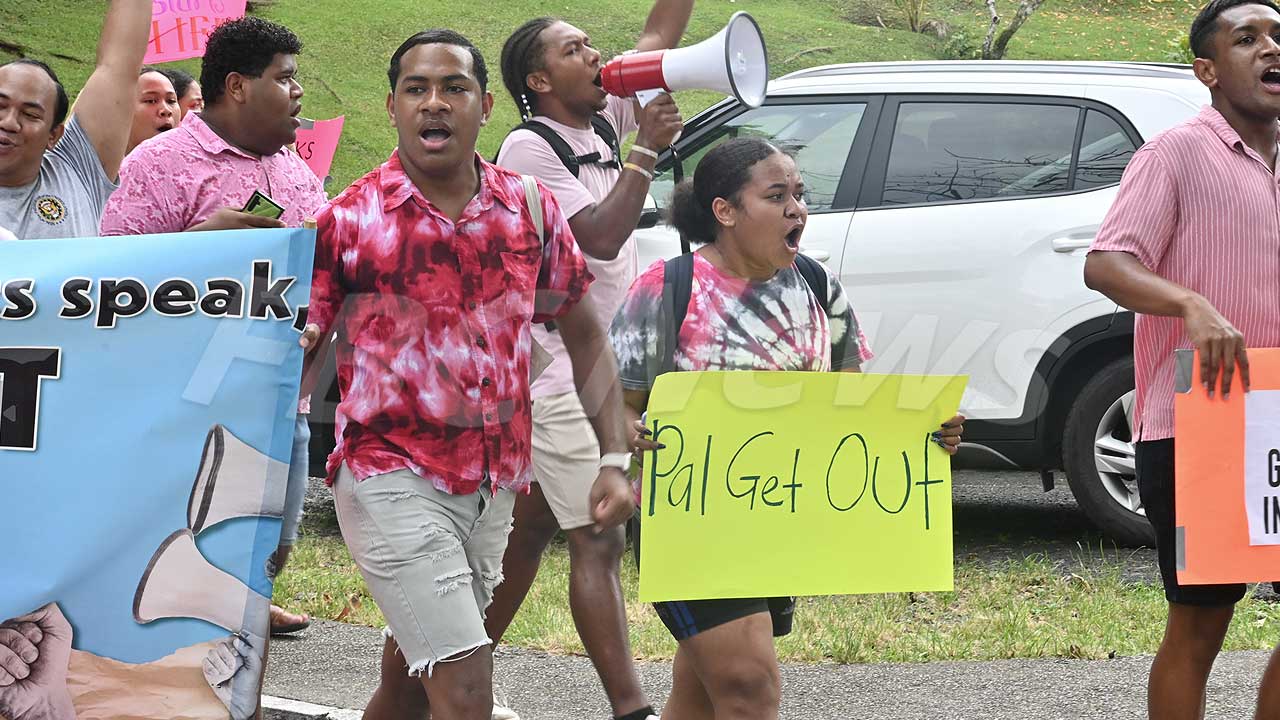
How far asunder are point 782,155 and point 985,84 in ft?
11.0

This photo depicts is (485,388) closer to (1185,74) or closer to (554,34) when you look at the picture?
(554,34)

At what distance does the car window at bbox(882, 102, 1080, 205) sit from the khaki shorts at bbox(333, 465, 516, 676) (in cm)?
385

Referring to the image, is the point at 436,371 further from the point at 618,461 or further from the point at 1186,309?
the point at 1186,309

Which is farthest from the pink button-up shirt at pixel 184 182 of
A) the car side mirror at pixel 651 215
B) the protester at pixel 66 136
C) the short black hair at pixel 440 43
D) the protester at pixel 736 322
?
the car side mirror at pixel 651 215

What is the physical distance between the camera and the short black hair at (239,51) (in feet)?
14.7

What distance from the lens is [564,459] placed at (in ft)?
15.0

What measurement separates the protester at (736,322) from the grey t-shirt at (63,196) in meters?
1.57

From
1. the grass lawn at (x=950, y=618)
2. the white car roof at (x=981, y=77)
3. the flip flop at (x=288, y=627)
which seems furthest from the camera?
the white car roof at (x=981, y=77)

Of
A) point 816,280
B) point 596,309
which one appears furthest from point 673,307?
point 596,309

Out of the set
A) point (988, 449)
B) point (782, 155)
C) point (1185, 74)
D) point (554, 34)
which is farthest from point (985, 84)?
point (782, 155)

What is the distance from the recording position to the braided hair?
4707mm

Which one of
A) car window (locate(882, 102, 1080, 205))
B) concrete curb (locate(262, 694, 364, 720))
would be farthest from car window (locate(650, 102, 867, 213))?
concrete curb (locate(262, 694, 364, 720))

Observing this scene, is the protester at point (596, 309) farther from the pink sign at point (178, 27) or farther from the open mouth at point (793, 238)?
the pink sign at point (178, 27)

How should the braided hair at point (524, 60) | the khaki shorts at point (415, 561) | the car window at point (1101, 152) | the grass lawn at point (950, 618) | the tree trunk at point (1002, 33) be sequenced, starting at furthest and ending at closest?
the tree trunk at point (1002, 33)
the car window at point (1101, 152)
the grass lawn at point (950, 618)
the braided hair at point (524, 60)
the khaki shorts at point (415, 561)
